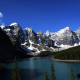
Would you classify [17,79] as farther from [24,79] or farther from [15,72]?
[24,79]

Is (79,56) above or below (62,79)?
above

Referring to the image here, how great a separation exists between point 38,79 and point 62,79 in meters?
13.1

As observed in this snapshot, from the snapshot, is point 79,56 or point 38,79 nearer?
point 38,79

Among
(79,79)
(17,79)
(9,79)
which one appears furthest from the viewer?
(9,79)

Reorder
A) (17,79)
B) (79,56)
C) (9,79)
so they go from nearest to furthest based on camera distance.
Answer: (17,79)
(9,79)
(79,56)

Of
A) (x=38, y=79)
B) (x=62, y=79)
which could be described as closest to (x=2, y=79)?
(x=38, y=79)

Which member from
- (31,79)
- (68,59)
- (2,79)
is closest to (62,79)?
(31,79)

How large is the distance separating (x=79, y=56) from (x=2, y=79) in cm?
13969

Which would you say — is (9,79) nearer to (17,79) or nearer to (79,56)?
(17,79)

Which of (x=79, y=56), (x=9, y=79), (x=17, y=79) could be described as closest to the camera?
(x=17, y=79)

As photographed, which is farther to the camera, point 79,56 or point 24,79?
point 79,56

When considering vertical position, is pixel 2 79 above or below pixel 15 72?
below

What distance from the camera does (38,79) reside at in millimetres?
73938

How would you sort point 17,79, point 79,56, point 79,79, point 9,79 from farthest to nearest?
point 79,56 → point 9,79 → point 79,79 → point 17,79
